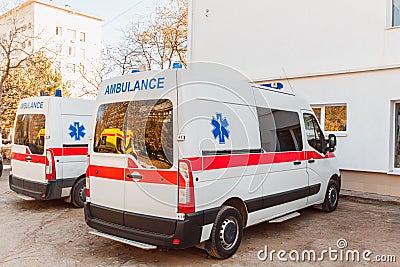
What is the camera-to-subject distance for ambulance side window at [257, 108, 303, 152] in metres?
5.24

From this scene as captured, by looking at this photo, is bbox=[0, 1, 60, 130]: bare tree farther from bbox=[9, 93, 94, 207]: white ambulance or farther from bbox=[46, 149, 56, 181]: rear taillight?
bbox=[46, 149, 56, 181]: rear taillight

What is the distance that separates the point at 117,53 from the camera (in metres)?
19.8

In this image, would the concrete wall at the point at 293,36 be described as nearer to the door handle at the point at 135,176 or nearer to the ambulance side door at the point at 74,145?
the ambulance side door at the point at 74,145

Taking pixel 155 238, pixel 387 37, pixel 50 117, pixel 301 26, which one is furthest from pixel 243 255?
pixel 301 26

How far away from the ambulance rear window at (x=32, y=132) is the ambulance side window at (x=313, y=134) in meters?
4.76

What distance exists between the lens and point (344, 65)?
9242mm

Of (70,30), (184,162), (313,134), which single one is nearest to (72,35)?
(70,30)

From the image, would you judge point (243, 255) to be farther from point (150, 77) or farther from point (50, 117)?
point (50, 117)

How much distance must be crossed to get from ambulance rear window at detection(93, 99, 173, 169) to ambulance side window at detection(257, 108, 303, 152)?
5.19ft

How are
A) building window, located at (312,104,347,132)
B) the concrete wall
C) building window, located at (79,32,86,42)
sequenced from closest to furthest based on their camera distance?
the concrete wall < building window, located at (312,104,347,132) < building window, located at (79,32,86,42)

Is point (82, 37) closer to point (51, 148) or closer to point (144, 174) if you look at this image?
point (51, 148)

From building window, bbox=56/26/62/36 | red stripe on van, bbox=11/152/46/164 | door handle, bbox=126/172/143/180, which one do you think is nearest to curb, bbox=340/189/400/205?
door handle, bbox=126/172/143/180

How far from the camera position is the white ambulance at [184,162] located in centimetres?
408

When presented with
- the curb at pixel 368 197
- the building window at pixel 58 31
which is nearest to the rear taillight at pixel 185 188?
the curb at pixel 368 197
